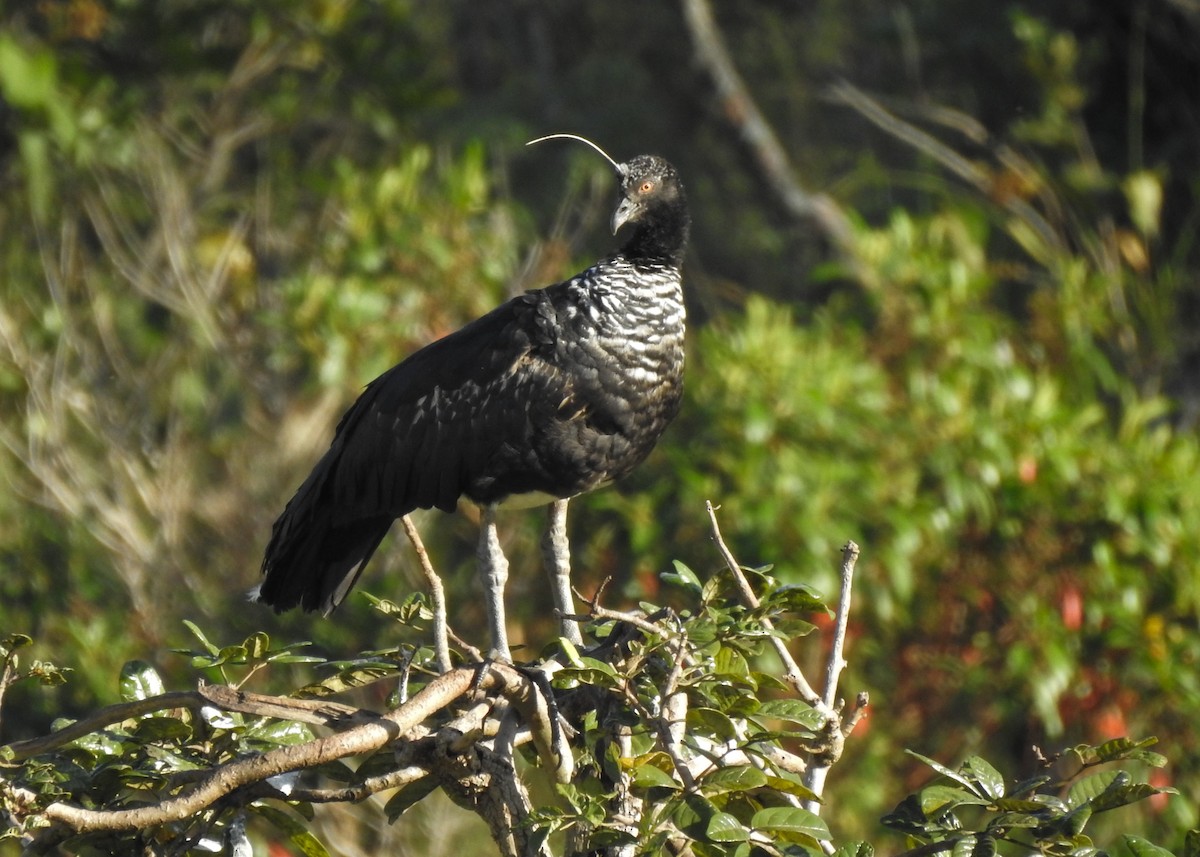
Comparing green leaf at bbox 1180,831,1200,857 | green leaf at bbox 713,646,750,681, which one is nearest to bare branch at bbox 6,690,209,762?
green leaf at bbox 713,646,750,681

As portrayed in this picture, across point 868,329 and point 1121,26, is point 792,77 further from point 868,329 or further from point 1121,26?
point 868,329

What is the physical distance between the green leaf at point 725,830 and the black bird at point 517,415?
155 cm

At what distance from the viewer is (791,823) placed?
2104mm

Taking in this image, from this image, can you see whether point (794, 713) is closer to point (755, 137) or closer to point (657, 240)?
point (657, 240)

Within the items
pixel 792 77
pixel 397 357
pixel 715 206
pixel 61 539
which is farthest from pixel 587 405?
pixel 792 77

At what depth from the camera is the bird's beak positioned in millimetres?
3736

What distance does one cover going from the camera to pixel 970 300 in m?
5.79

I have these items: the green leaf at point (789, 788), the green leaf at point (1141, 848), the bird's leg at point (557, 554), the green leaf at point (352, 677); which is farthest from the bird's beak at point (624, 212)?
the green leaf at point (1141, 848)

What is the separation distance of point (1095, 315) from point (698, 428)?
1593mm

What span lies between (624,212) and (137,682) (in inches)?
66.1

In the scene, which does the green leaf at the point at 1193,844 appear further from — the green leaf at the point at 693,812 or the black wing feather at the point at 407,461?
the black wing feather at the point at 407,461

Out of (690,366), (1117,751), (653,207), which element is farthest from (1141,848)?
(690,366)

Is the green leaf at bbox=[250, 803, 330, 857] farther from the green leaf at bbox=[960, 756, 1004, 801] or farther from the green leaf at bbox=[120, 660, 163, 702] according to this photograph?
the green leaf at bbox=[960, 756, 1004, 801]

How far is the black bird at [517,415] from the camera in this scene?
3.68m
